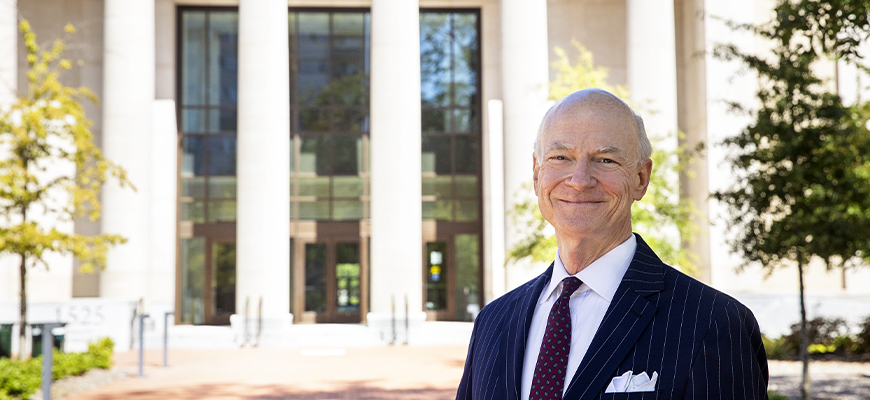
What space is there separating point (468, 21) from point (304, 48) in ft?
18.8

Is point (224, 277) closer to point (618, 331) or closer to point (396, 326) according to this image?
point (396, 326)

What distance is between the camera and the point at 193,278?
88.5 feet

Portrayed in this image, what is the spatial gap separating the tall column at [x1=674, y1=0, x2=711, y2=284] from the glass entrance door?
1106 cm

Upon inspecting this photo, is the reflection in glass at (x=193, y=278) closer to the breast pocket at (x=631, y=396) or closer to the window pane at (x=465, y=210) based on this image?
the window pane at (x=465, y=210)

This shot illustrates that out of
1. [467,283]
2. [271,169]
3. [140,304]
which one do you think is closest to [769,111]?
[271,169]

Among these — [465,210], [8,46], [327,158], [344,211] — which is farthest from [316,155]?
[8,46]

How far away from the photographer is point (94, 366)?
16.2 meters

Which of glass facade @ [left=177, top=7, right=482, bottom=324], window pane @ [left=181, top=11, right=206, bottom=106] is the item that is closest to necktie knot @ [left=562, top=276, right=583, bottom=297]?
glass facade @ [left=177, top=7, right=482, bottom=324]

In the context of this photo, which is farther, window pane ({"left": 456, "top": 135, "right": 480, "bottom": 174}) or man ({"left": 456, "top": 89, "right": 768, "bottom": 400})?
window pane ({"left": 456, "top": 135, "right": 480, "bottom": 174})

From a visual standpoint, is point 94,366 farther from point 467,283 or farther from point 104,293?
point 467,283

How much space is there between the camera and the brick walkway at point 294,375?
1322 centimetres

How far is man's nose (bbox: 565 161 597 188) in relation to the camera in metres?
1.99

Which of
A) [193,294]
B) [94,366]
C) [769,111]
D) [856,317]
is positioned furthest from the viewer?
[193,294]

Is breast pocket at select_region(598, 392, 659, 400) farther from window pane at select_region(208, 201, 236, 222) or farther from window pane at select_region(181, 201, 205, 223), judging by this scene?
window pane at select_region(181, 201, 205, 223)
